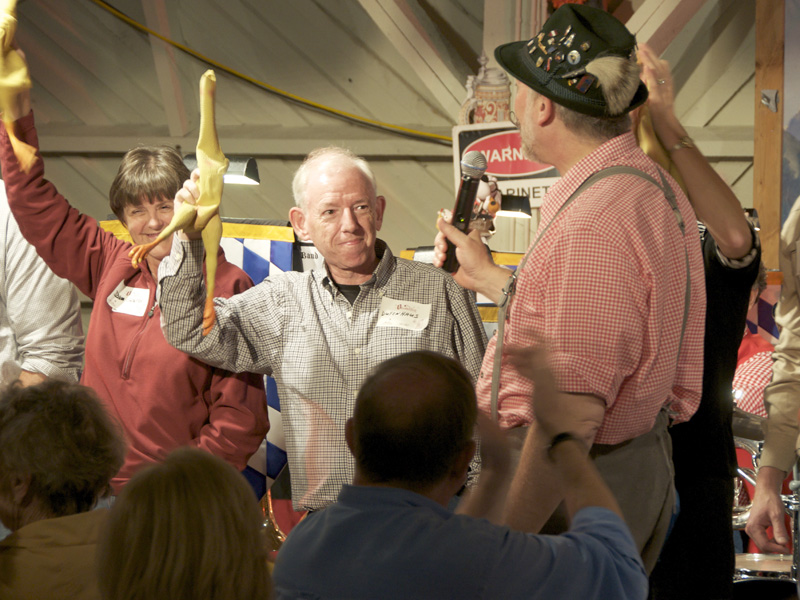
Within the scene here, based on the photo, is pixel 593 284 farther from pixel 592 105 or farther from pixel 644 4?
pixel 644 4

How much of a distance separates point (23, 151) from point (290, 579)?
1.56m

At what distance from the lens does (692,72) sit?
5.61m

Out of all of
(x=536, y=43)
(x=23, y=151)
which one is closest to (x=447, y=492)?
(x=536, y=43)

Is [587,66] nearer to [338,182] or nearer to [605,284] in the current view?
[605,284]

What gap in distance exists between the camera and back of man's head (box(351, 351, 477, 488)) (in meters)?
1.08

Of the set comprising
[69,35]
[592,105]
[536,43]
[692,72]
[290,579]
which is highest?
[69,35]

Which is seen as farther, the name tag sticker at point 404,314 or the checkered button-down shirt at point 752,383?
the checkered button-down shirt at point 752,383

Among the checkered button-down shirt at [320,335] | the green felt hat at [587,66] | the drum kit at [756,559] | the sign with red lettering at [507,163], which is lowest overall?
the drum kit at [756,559]

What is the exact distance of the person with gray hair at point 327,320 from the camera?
2.09 meters

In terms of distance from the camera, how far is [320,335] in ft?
7.09

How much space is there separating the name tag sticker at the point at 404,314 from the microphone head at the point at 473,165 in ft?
1.40

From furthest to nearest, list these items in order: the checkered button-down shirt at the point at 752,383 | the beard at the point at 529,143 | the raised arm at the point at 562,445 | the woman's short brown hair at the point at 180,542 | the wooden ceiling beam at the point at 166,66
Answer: the wooden ceiling beam at the point at 166,66, the checkered button-down shirt at the point at 752,383, the beard at the point at 529,143, the raised arm at the point at 562,445, the woman's short brown hair at the point at 180,542

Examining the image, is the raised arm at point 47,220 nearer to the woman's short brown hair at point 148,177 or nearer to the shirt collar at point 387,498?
the woman's short brown hair at point 148,177

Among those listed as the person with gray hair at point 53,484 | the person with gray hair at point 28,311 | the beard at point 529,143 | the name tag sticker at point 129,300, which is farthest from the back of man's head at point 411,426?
the person with gray hair at point 28,311
